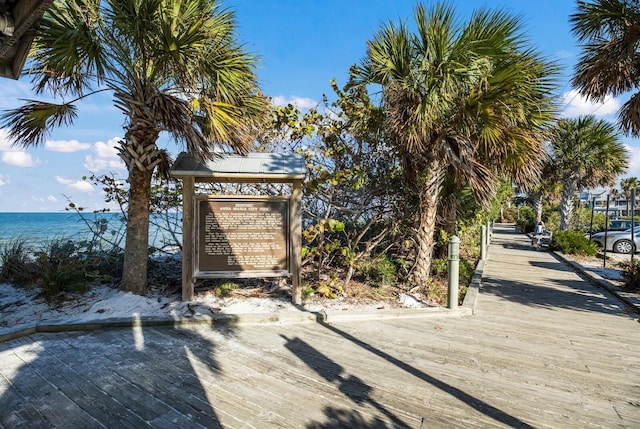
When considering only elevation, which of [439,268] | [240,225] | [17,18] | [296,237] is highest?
[17,18]

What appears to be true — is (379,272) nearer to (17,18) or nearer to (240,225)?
(240,225)

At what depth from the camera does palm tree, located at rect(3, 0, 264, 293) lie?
4586 mm

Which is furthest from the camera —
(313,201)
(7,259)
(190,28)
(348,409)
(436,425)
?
(313,201)

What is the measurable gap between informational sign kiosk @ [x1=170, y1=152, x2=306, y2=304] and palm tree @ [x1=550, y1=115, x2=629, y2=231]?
17.6 metres

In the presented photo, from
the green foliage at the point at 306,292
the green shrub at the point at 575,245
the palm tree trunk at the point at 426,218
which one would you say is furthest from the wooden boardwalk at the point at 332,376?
the green shrub at the point at 575,245

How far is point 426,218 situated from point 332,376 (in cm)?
410

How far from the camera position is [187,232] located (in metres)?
5.28

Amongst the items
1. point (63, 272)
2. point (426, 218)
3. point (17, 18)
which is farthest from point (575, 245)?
point (17, 18)

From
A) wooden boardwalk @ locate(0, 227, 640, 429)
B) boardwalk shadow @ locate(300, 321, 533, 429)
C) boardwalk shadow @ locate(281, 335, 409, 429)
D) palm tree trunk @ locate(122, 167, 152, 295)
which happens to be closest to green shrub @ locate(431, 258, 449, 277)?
wooden boardwalk @ locate(0, 227, 640, 429)

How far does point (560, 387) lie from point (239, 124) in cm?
493

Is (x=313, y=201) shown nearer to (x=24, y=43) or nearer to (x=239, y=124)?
(x=239, y=124)

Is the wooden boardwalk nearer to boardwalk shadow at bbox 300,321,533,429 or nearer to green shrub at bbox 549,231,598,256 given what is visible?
boardwalk shadow at bbox 300,321,533,429

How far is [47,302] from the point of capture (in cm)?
524

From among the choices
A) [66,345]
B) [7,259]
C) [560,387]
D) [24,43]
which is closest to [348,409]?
[560,387]
